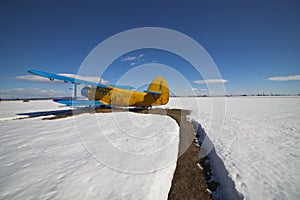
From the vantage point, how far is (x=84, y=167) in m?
3.23

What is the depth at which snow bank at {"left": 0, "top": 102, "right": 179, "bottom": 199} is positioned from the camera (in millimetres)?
2438

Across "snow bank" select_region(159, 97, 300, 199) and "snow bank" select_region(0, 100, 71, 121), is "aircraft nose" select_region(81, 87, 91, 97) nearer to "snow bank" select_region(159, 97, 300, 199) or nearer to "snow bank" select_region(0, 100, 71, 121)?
"snow bank" select_region(0, 100, 71, 121)

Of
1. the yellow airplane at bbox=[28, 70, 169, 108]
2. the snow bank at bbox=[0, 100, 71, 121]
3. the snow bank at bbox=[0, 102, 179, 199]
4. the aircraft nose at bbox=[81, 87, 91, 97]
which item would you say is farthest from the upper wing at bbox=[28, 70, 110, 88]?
the snow bank at bbox=[0, 102, 179, 199]

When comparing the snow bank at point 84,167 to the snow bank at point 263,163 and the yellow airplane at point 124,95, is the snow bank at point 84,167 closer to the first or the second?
the snow bank at point 263,163

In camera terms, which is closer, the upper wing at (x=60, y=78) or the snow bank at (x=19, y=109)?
the snow bank at (x=19, y=109)

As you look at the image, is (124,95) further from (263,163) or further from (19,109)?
(19,109)

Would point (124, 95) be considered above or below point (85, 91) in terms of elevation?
below

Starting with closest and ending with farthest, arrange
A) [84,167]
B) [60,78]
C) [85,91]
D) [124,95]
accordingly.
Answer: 1. [84,167]
2. [60,78]
3. [124,95]
4. [85,91]

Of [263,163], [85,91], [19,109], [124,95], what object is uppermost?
[85,91]

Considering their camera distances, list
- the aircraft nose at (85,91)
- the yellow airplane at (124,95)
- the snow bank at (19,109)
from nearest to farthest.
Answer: the snow bank at (19,109) → the yellow airplane at (124,95) → the aircraft nose at (85,91)

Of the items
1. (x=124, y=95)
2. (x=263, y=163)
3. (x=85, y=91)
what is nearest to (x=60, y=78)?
(x=85, y=91)

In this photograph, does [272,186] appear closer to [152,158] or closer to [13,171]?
[152,158]

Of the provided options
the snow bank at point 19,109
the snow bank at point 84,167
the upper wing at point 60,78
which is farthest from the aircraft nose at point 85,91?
the snow bank at point 84,167

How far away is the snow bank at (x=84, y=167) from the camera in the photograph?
8.00 ft
